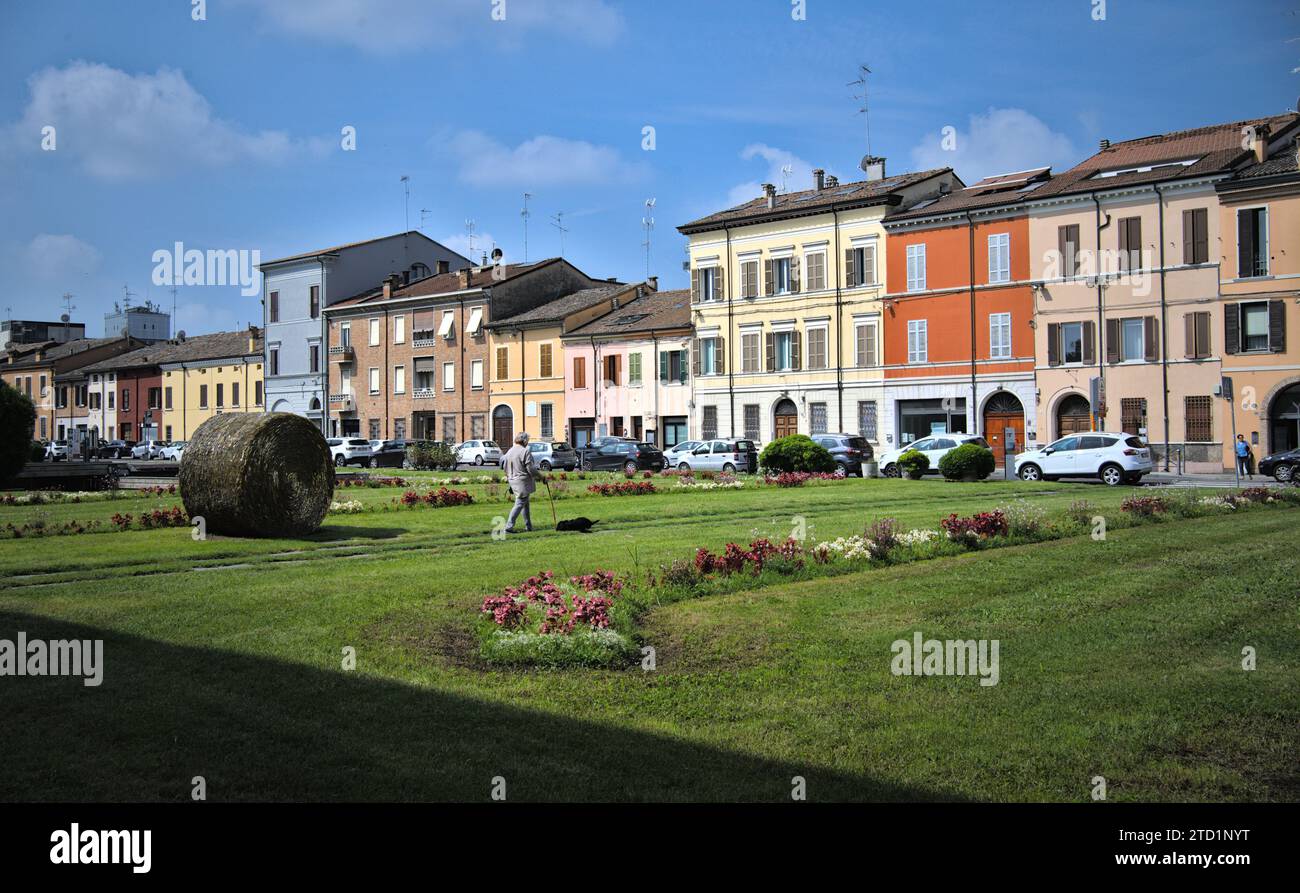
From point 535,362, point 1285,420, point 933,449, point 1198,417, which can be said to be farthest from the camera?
point 535,362

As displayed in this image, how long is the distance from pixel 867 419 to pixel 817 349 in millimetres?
4923

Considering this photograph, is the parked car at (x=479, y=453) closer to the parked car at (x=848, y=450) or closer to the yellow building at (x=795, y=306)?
the yellow building at (x=795, y=306)

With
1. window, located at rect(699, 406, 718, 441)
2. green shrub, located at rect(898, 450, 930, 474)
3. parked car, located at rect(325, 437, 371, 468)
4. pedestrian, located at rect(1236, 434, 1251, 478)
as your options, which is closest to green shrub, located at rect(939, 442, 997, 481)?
green shrub, located at rect(898, 450, 930, 474)

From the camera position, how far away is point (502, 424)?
72.2 metres

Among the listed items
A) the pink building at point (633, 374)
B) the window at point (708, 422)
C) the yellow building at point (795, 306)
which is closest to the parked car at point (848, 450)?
the yellow building at point (795, 306)

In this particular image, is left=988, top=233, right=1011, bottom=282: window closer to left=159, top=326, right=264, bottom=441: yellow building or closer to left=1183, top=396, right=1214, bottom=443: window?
left=1183, top=396, right=1214, bottom=443: window

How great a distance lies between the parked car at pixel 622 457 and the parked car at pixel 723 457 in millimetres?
1352

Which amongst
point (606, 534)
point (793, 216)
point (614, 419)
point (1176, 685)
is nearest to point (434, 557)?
point (606, 534)

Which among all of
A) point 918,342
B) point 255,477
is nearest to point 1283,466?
point 918,342

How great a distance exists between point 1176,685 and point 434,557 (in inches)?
430

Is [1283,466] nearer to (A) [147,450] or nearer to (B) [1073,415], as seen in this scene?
(B) [1073,415]

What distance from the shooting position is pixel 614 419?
6694cm
